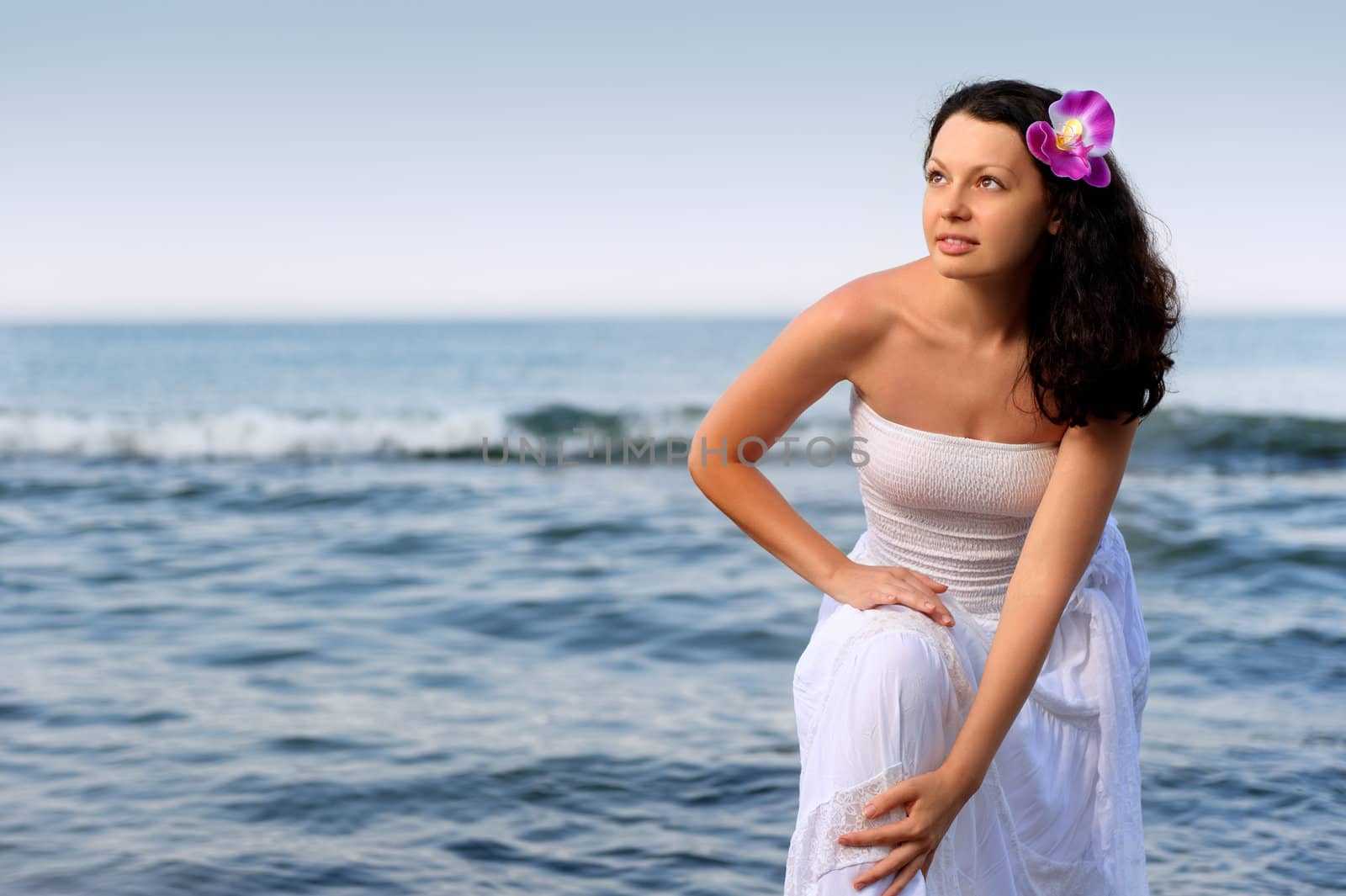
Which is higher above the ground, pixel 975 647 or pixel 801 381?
pixel 801 381

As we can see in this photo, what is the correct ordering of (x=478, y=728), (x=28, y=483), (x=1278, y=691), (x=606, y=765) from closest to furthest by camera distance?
1. (x=606, y=765)
2. (x=478, y=728)
3. (x=1278, y=691)
4. (x=28, y=483)

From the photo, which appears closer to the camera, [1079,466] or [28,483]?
[1079,466]

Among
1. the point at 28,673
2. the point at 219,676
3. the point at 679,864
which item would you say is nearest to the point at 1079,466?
the point at 679,864

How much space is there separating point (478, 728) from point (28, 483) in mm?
8239

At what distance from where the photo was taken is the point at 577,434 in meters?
15.7

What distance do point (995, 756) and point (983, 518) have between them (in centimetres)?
43

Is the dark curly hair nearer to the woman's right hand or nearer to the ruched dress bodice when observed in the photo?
the ruched dress bodice

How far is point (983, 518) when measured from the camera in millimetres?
2383

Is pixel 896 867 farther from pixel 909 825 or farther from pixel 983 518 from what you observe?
pixel 983 518

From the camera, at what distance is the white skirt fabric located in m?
2.00

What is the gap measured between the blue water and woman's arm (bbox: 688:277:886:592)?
4.34 ft

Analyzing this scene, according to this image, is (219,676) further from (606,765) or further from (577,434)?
(577,434)

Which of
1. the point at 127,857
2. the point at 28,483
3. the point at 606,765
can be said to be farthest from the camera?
the point at 28,483

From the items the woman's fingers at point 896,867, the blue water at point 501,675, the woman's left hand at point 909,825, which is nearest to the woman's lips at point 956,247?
the woman's left hand at point 909,825
